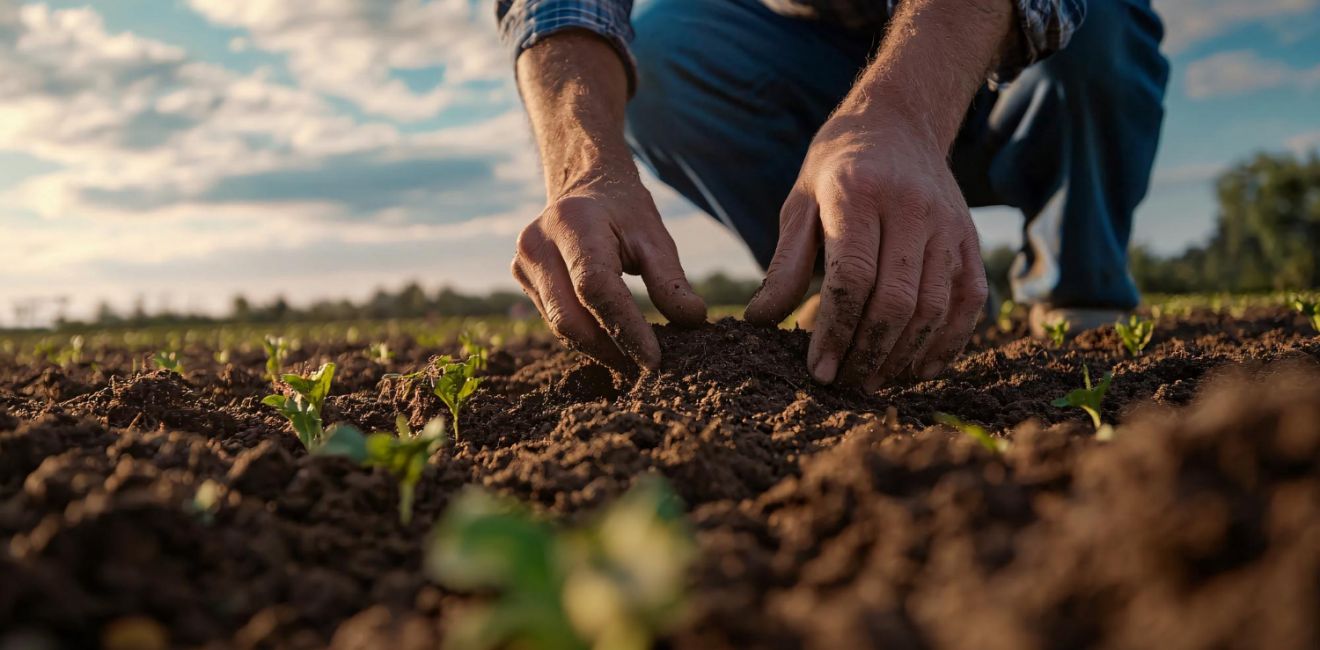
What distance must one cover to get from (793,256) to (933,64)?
3.04ft

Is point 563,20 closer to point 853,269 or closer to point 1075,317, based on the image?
point 853,269

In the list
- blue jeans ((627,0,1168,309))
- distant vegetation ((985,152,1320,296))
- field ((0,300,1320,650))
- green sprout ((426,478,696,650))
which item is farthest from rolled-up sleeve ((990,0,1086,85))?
distant vegetation ((985,152,1320,296))

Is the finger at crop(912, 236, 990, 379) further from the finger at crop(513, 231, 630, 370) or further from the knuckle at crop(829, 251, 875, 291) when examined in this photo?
the finger at crop(513, 231, 630, 370)

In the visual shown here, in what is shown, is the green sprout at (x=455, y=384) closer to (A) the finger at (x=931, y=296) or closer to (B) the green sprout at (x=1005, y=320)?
(A) the finger at (x=931, y=296)

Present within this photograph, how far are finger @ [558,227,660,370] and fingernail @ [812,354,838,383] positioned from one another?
0.46 m

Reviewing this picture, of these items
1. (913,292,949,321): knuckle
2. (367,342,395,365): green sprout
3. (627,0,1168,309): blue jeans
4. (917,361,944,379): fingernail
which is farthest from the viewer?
(627,0,1168,309): blue jeans

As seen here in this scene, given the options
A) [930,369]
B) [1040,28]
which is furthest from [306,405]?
[1040,28]

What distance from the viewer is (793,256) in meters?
2.40

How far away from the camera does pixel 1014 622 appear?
2.41 ft

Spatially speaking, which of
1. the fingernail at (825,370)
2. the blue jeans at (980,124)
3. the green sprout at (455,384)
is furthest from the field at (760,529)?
the blue jeans at (980,124)

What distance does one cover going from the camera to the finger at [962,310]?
246 centimetres

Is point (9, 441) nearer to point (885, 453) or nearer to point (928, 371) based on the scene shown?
point (885, 453)

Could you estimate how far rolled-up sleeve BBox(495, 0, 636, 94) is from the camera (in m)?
3.50

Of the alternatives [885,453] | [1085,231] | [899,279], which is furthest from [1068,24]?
[885,453]
